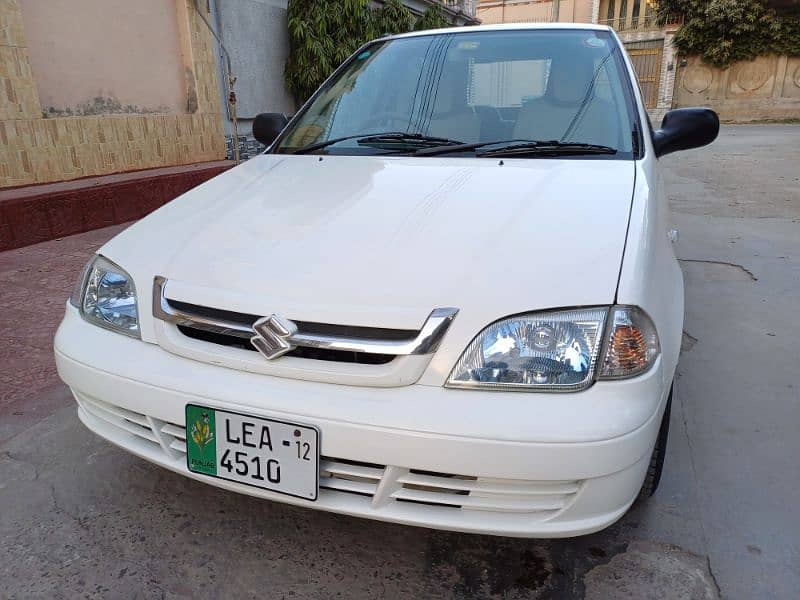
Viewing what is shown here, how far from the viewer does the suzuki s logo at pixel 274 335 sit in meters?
1.38

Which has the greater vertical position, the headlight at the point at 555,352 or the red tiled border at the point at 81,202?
the headlight at the point at 555,352

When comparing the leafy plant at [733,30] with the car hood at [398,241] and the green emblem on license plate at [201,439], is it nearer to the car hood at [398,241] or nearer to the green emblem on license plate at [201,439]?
the car hood at [398,241]

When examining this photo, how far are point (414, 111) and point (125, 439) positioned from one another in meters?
1.61

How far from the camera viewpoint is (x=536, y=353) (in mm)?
1341

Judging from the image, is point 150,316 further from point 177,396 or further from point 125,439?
point 125,439

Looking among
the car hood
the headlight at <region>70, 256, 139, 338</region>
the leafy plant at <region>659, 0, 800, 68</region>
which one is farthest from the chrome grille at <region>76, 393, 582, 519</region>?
the leafy plant at <region>659, 0, 800, 68</region>

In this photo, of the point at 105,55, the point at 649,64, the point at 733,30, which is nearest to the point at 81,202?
the point at 105,55

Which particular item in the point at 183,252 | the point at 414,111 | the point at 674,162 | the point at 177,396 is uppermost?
the point at 414,111

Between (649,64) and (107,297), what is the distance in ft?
91.9

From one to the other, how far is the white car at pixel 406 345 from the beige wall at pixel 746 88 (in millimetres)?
25430

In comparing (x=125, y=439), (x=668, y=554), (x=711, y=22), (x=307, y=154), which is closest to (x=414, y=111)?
(x=307, y=154)

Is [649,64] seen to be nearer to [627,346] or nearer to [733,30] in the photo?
[733,30]

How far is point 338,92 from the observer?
2734 millimetres

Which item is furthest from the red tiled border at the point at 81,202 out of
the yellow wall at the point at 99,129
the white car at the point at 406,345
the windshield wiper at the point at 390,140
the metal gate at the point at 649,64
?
the metal gate at the point at 649,64
